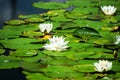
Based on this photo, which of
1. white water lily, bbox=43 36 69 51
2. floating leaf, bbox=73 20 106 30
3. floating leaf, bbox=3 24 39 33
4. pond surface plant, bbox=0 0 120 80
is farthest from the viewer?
floating leaf, bbox=73 20 106 30

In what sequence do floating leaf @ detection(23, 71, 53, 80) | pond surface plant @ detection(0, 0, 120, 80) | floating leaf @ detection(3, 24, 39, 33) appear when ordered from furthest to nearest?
floating leaf @ detection(3, 24, 39, 33) → pond surface plant @ detection(0, 0, 120, 80) → floating leaf @ detection(23, 71, 53, 80)

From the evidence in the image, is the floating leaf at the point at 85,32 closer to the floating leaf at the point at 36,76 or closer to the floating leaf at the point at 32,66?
the floating leaf at the point at 32,66

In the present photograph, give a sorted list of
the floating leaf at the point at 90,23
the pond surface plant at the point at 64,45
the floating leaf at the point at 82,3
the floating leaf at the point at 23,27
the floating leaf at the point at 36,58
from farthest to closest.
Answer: the floating leaf at the point at 82,3
the floating leaf at the point at 90,23
the floating leaf at the point at 23,27
the floating leaf at the point at 36,58
the pond surface plant at the point at 64,45

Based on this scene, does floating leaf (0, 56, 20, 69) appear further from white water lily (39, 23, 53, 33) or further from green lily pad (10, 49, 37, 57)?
white water lily (39, 23, 53, 33)

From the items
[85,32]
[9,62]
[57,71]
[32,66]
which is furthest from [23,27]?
[57,71]

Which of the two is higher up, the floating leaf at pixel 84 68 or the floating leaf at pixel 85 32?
the floating leaf at pixel 85 32

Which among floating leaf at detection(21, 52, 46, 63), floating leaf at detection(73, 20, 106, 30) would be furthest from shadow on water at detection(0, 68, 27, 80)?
floating leaf at detection(73, 20, 106, 30)

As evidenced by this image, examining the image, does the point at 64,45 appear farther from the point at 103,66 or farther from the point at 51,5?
the point at 51,5

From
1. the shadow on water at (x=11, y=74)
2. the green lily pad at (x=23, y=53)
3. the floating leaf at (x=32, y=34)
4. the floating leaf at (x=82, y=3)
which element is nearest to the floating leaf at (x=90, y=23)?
the floating leaf at (x=32, y=34)
